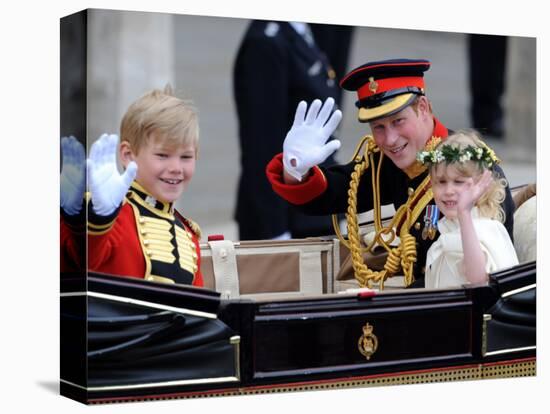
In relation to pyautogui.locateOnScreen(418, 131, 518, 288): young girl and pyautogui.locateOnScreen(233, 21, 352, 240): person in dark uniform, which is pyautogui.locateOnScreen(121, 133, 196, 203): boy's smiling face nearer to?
pyautogui.locateOnScreen(233, 21, 352, 240): person in dark uniform

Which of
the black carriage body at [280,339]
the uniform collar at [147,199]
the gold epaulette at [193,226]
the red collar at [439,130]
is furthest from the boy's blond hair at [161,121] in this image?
the red collar at [439,130]

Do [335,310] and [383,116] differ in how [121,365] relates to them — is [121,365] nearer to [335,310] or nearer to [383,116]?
[335,310]

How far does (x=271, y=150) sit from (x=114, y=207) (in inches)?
51.6

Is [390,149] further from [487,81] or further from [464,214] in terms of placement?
[487,81]

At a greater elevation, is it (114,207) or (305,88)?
(305,88)

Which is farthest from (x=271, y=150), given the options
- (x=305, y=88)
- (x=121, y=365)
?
(x=121, y=365)

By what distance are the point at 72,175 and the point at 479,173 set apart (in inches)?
84.4

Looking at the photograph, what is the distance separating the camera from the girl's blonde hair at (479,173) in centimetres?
729

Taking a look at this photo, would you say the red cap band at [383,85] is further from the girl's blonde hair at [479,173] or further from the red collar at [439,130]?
the girl's blonde hair at [479,173]

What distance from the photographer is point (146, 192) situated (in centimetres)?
681

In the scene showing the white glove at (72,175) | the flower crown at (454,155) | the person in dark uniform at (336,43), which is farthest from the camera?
the person in dark uniform at (336,43)

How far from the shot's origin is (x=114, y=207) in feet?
21.2

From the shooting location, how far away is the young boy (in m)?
6.46

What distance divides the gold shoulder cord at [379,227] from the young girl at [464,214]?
14 centimetres
